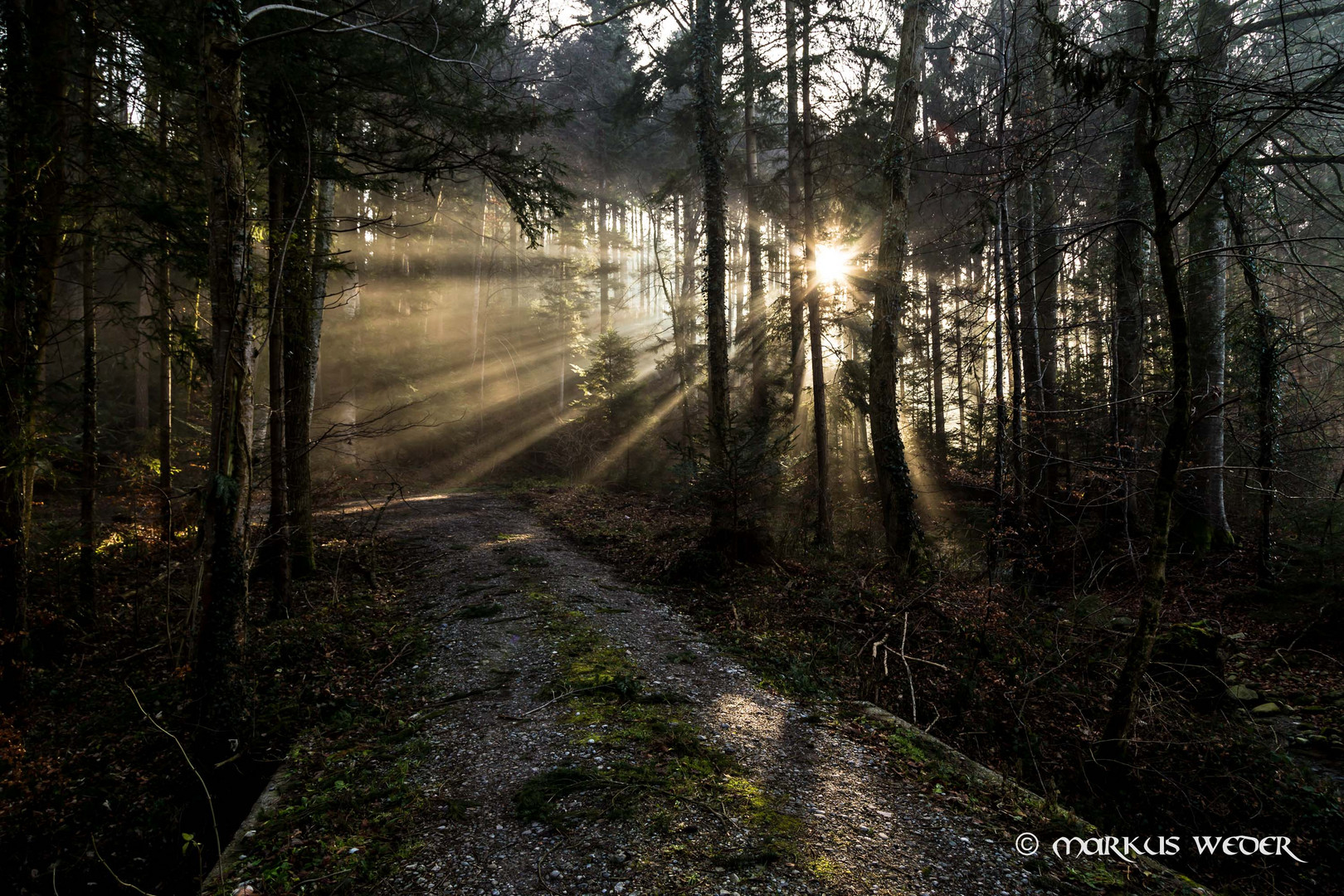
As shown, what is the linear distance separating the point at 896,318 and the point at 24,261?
11.6 m

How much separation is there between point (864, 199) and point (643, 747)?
13.2m

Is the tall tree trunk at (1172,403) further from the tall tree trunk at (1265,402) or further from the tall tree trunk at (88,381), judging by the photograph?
the tall tree trunk at (88,381)

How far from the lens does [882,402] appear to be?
10.4m

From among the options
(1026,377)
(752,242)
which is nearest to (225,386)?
(1026,377)

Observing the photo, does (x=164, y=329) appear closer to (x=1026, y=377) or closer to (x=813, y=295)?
(x=813, y=295)

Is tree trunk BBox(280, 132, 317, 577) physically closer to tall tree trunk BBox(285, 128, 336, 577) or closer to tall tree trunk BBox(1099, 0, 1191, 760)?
tall tree trunk BBox(285, 128, 336, 577)

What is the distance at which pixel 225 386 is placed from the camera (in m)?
4.21

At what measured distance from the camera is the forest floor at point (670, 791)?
328 centimetres

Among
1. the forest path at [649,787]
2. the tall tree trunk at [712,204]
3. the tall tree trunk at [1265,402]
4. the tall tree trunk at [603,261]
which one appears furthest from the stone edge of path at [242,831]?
the tall tree trunk at [603,261]

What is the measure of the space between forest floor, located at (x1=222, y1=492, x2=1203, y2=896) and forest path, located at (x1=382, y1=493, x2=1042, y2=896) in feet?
0.04

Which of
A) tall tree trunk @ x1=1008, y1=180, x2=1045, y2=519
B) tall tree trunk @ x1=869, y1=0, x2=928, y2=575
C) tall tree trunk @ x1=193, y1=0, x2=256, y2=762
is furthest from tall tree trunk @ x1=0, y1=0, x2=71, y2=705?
tall tree trunk @ x1=1008, y1=180, x2=1045, y2=519

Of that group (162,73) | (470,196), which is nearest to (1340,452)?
(162,73)

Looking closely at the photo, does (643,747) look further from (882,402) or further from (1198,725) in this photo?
(882,402)

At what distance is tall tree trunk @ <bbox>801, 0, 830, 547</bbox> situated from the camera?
1273cm
